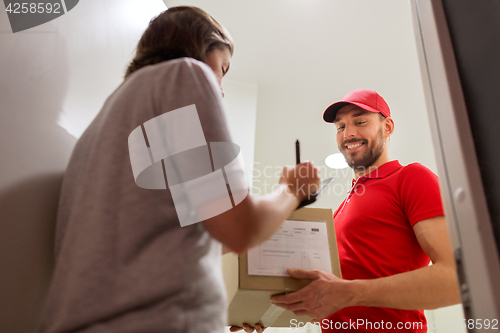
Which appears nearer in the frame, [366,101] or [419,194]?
[419,194]

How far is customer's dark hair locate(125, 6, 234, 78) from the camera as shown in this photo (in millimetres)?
583

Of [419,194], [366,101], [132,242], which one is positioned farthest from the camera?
[366,101]

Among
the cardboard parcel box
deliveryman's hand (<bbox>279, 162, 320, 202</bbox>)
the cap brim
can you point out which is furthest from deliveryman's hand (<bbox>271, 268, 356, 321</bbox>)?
the cap brim

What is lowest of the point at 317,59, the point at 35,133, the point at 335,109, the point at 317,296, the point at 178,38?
the point at 317,296

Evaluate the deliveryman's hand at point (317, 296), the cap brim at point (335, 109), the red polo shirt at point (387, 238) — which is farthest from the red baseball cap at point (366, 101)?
the deliveryman's hand at point (317, 296)

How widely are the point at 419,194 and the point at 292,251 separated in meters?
0.36

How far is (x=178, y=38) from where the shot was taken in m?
0.59

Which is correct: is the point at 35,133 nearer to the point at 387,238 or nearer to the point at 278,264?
the point at 278,264

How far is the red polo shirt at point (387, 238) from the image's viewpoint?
87 centimetres

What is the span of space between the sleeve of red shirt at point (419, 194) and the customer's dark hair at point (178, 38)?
0.60 m

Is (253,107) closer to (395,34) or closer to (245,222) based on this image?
(395,34)

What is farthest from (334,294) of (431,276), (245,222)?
(245,222)

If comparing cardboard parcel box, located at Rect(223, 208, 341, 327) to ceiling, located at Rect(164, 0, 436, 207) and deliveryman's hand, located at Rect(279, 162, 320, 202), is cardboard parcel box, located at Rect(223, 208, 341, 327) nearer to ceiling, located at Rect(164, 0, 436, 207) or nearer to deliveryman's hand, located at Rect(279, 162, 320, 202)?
deliveryman's hand, located at Rect(279, 162, 320, 202)

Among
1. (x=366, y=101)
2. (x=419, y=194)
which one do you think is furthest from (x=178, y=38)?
(x=366, y=101)
